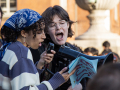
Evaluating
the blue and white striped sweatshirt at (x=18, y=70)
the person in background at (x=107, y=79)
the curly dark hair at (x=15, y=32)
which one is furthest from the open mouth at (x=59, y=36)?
the person in background at (x=107, y=79)

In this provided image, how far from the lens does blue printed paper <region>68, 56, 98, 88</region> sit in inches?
84.2

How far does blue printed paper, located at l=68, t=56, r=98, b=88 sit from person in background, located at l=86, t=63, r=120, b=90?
3.26ft

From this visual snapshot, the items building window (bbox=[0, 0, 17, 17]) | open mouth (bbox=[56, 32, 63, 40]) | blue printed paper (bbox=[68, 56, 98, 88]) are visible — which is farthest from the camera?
building window (bbox=[0, 0, 17, 17])

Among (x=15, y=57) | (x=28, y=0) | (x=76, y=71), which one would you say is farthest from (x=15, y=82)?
(x=28, y=0)

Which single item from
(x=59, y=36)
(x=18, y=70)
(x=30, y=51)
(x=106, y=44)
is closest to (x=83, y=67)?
(x=30, y=51)

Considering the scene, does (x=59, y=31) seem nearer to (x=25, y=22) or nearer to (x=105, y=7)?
(x=25, y=22)

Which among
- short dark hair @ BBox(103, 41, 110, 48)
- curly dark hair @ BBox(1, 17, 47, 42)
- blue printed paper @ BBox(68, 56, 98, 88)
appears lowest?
short dark hair @ BBox(103, 41, 110, 48)

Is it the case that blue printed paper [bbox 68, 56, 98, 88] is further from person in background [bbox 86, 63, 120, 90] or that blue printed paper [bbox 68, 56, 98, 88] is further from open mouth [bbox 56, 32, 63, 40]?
person in background [bbox 86, 63, 120, 90]

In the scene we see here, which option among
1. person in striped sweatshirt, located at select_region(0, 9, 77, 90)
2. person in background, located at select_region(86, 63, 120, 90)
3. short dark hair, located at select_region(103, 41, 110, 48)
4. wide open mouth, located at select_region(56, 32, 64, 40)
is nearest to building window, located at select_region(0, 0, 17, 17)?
short dark hair, located at select_region(103, 41, 110, 48)

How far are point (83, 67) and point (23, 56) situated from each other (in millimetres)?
532

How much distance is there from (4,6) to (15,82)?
43.2 feet

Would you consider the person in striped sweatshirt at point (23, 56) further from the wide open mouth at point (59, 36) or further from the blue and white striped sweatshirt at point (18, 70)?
the wide open mouth at point (59, 36)

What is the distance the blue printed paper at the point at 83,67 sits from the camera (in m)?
2.14

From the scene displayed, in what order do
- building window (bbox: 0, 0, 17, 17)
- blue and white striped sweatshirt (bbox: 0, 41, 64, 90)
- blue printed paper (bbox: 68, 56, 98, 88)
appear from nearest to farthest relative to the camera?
blue and white striped sweatshirt (bbox: 0, 41, 64, 90) → blue printed paper (bbox: 68, 56, 98, 88) → building window (bbox: 0, 0, 17, 17)
